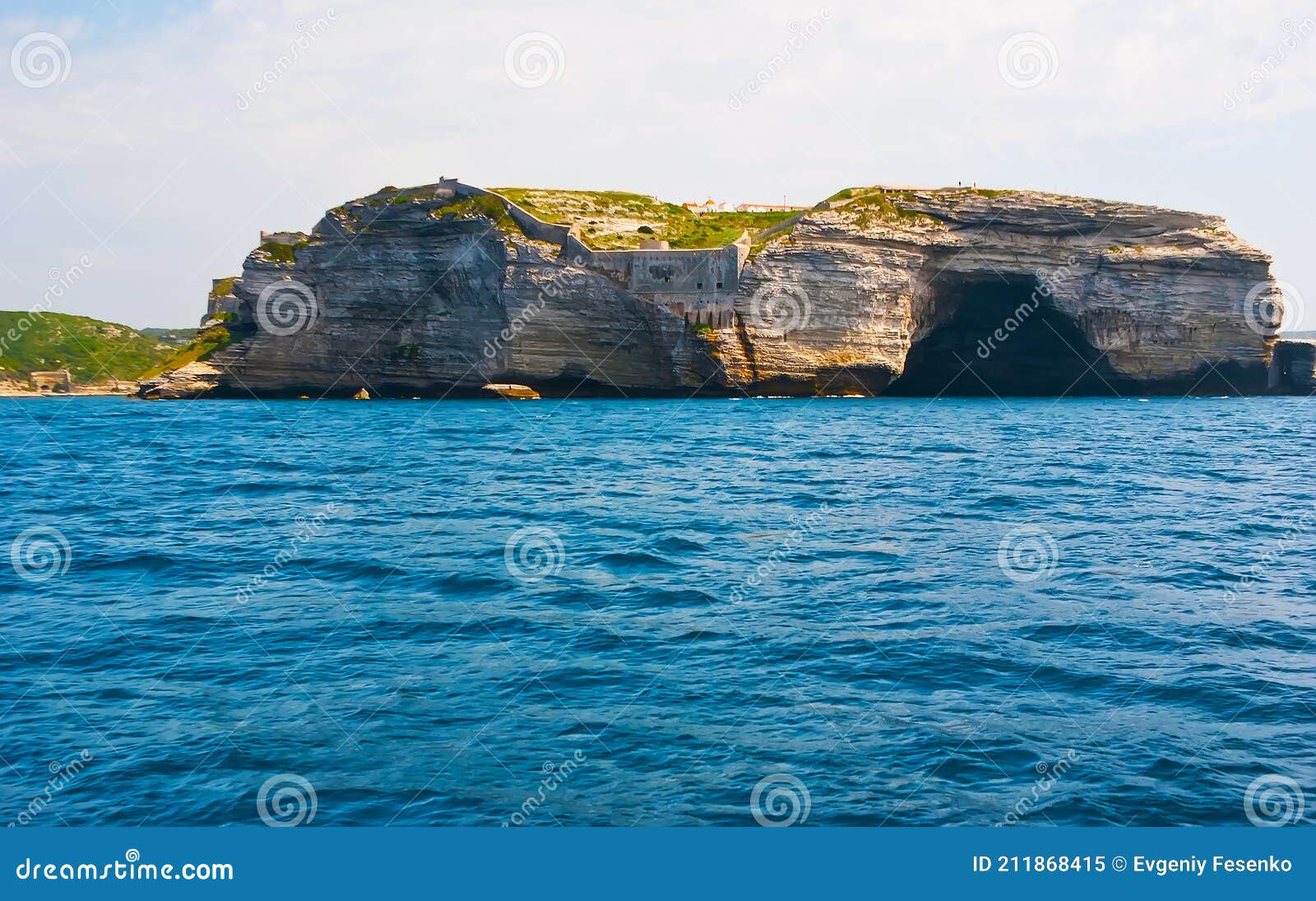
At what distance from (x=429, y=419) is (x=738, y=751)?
46.6 meters

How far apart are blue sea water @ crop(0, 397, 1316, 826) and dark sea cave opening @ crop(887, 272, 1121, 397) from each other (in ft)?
159

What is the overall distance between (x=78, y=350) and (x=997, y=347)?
498ft

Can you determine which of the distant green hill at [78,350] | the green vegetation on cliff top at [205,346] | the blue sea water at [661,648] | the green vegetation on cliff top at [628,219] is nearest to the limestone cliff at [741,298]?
the green vegetation on cliff top at [205,346]

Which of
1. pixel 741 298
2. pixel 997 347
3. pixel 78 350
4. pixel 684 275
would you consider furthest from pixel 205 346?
pixel 78 350

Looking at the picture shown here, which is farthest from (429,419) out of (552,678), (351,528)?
(552,678)

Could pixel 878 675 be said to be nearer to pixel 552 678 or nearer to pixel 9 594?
pixel 552 678

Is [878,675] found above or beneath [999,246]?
beneath

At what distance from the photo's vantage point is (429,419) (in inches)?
2143

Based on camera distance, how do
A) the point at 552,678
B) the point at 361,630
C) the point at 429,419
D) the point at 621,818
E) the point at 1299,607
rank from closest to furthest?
1. the point at 621,818
2. the point at 552,678
3. the point at 361,630
4. the point at 1299,607
5. the point at 429,419

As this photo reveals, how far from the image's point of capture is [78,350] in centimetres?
16400

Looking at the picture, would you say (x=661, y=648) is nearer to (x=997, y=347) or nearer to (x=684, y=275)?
(x=684, y=275)

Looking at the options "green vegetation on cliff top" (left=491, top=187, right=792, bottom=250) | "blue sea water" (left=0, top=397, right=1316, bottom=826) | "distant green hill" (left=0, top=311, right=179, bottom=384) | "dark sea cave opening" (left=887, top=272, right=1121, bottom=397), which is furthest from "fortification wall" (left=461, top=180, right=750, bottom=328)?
"distant green hill" (left=0, top=311, right=179, bottom=384)

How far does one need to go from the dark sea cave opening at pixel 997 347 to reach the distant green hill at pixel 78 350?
4409 inches

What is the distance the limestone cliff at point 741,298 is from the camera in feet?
237
